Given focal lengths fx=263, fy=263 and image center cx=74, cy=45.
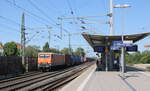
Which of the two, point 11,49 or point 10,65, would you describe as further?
point 11,49

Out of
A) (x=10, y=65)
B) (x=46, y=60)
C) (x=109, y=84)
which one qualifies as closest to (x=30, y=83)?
(x=109, y=84)

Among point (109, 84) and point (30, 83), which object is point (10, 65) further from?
point (109, 84)

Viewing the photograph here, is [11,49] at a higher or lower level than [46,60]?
higher

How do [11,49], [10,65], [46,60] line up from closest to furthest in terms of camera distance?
[10,65] → [46,60] → [11,49]

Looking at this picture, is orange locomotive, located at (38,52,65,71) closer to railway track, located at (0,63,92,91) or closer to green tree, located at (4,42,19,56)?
railway track, located at (0,63,92,91)

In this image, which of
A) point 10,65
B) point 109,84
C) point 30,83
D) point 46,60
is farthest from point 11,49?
point 109,84

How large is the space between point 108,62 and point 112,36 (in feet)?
19.6

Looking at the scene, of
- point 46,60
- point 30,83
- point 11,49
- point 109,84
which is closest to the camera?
point 109,84

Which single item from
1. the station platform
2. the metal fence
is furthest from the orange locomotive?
the station platform

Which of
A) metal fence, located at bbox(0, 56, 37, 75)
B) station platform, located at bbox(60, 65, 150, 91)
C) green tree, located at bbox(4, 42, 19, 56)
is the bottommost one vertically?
station platform, located at bbox(60, 65, 150, 91)

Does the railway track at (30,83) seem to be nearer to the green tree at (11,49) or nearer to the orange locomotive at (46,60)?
the orange locomotive at (46,60)

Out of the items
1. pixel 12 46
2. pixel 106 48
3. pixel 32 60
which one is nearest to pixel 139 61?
pixel 12 46

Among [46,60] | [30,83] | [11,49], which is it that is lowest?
[30,83]

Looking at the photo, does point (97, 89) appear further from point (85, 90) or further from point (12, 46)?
point (12, 46)
